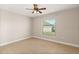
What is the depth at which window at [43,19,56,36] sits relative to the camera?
169 cm

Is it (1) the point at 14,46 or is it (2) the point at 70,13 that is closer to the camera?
(1) the point at 14,46

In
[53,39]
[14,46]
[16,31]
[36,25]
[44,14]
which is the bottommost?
[14,46]

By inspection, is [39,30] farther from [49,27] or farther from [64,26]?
[64,26]

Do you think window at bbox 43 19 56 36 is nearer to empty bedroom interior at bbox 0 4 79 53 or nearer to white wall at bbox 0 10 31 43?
empty bedroom interior at bbox 0 4 79 53

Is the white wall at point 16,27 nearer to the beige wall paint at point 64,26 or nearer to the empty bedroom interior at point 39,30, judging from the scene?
the empty bedroom interior at point 39,30

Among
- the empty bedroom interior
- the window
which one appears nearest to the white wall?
the empty bedroom interior

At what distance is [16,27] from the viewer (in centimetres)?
180

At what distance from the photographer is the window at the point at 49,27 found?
1690 mm

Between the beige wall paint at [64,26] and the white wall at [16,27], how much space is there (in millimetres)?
180

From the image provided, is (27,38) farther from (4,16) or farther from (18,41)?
(4,16)

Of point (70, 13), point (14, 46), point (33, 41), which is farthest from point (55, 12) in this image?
point (14, 46)

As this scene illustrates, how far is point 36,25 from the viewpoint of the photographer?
181 cm

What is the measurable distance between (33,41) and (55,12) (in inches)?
32.5

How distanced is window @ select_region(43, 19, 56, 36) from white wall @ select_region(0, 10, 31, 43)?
351 mm
